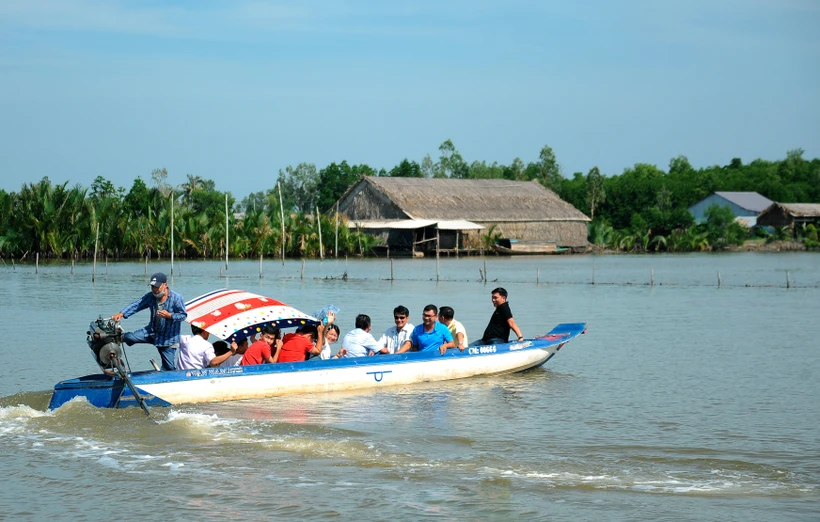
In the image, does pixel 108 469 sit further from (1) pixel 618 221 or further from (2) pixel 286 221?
(1) pixel 618 221

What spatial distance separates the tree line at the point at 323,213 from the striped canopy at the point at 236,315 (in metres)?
30.8

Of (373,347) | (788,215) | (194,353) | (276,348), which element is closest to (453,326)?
(373,347)

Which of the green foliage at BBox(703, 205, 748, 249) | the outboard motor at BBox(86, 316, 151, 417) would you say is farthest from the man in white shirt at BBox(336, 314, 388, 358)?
the green foliage at BBox(703, 205, 748, 249)

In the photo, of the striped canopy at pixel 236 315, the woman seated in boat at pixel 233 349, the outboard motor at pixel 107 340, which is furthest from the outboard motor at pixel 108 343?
the woman seated in boat at pixel 233 349

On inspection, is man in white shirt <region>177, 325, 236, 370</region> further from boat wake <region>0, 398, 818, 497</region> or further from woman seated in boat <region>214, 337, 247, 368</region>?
→ boat wake <region>0, 398, 818, 497</region>

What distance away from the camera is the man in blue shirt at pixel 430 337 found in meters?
12.5

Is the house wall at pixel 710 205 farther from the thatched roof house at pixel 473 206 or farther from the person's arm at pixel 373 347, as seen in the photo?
the person's arm at pixel 373 347

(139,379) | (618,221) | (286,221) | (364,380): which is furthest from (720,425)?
(618,221)

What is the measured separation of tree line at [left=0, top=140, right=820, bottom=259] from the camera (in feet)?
148

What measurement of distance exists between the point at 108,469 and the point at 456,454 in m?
3.00

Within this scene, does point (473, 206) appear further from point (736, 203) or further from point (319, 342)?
point (319, 342)

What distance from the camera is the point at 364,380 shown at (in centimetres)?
1210

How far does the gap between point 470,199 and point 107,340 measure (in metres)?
48.2

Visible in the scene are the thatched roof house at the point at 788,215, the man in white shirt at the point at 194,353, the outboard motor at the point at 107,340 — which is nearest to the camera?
the outboard motor at the point at 107,340
